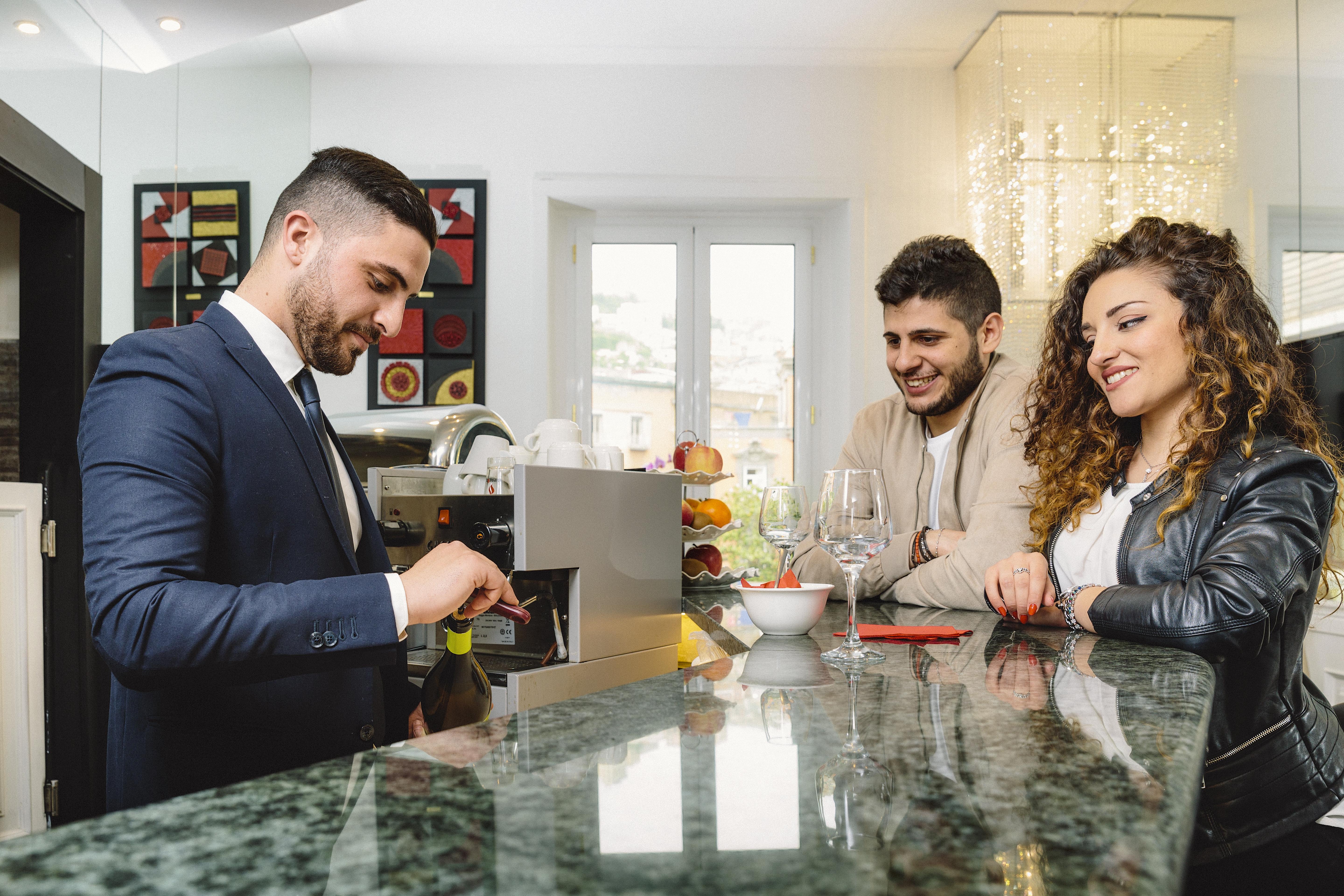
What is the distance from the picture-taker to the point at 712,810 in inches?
19.9

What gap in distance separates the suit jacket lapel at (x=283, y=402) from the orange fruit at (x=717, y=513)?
44.7 inches

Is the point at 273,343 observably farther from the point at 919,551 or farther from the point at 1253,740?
the point at 1253,740

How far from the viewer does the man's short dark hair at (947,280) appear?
2.03 metres

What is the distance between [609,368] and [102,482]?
345 centimetres

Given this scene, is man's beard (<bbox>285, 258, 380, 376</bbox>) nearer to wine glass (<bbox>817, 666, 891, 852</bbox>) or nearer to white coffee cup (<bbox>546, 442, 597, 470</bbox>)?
white coffee cup (<bbox>546, 442, 597, 470</bbox>)

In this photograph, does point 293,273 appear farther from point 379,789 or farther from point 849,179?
point 849,179

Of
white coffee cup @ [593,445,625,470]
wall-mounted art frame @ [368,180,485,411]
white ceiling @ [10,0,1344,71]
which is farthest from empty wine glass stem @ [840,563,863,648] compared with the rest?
wall-mounted art frame @ [368,180,485,411]

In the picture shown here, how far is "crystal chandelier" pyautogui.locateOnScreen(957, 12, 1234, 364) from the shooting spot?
3531mm

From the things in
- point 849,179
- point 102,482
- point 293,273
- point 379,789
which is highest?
point 849,179

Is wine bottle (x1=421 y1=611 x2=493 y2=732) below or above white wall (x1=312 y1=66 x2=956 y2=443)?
below

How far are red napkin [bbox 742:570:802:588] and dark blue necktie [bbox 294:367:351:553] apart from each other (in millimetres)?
533

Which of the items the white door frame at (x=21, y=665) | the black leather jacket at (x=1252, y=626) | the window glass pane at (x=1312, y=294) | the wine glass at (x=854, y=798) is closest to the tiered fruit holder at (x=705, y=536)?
the black leather jacket at (x=1252, y=626)

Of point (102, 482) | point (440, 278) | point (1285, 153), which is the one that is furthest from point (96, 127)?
point (1285, 153)

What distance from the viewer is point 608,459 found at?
1635 mm
